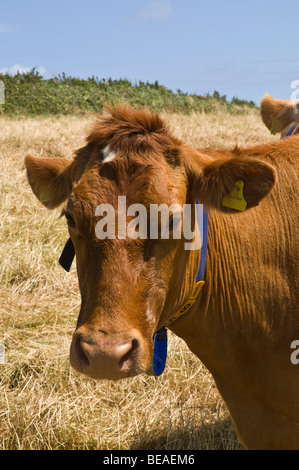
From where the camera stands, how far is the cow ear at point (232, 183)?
2.60 meters

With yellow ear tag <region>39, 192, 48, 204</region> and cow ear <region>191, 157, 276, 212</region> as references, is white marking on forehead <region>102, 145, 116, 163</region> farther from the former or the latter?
yellow ear tag <region>39, 192, 48, 204</region>

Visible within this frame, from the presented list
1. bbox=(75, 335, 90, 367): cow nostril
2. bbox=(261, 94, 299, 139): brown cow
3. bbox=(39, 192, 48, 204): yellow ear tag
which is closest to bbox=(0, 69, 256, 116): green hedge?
bbox=(261, 94, 299, 139): brown cow

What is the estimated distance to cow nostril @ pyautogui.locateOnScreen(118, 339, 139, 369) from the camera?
2.31m

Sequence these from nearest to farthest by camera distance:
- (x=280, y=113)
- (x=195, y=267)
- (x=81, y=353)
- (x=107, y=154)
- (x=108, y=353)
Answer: (x=108, y=353) < (x=81, y=353) < (x=107, y=154) < (x=195, y=267) < (x=280, y=113)

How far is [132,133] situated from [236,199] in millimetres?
607

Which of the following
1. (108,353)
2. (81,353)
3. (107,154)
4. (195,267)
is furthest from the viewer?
(195,267)

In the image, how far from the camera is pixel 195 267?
2826 mm

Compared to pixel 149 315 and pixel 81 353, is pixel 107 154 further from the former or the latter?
pixel 81 353

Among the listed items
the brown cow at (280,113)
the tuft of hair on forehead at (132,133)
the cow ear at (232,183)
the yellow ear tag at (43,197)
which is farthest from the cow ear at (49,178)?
the brown cow at (280,113)

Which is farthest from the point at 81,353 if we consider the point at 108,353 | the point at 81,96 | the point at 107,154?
the point at 81,96

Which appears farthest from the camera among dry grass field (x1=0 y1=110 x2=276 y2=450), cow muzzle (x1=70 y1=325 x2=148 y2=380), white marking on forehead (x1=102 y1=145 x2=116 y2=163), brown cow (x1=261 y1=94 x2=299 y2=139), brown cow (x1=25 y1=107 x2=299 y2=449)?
brown cow (x1=261 y1=94 x2=299 y2=139)

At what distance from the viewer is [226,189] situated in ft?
8.71

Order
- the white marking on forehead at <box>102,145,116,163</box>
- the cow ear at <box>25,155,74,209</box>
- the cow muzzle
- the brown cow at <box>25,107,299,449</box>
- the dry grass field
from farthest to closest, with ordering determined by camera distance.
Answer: the dry grass field, the cow ear at <box>25,155,74,209</box>, the white marking on forehead at <box>102,145,116,163</box>, the brown cow at <box>25,107,299,449</box>, the cow muzzle

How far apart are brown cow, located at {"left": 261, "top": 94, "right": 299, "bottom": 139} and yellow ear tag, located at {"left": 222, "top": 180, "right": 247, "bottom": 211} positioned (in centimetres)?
301
